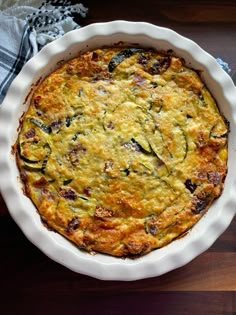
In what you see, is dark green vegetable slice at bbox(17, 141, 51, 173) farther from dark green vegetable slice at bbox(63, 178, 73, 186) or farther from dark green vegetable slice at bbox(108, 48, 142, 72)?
dark green vegetable slice at bbox(108, 48, 142, 72)

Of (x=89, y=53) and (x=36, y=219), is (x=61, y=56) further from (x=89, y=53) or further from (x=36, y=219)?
(x=36, y=219)

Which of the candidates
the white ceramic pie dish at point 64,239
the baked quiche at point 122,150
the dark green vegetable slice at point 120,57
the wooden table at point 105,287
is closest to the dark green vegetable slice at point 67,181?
the baked quiche at point 122,150

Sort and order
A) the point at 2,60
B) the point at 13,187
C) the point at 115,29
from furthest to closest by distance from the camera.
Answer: the point at 2,60 < the point at 115,29 < the point at 13,187

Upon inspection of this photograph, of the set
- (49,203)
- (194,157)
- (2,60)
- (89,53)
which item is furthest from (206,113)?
(2,60)

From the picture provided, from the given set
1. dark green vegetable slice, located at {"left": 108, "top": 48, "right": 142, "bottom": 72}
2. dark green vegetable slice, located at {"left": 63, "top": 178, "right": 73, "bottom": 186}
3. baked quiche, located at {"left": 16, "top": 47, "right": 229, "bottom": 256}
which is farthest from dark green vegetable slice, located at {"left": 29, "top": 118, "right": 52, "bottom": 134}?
dark green vegetable slice, located at {"left": 108, "top": 48, "right": 142, "bottom": 72}

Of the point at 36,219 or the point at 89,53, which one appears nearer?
the point at 36,219

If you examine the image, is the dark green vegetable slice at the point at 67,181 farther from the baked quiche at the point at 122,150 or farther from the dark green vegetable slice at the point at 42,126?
the dark green vegetable slice at the point at 42,126
